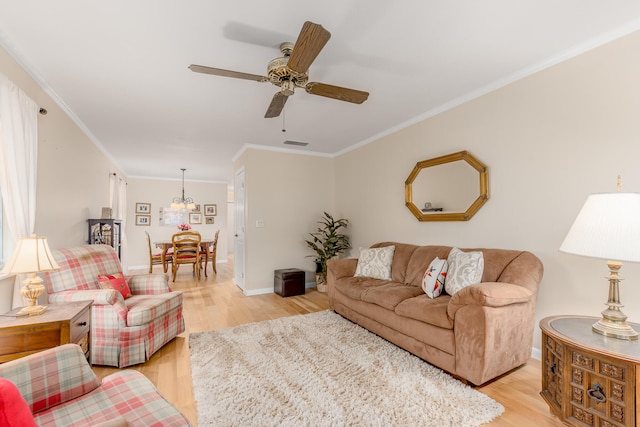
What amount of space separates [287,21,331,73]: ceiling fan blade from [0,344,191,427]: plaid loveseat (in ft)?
5.95

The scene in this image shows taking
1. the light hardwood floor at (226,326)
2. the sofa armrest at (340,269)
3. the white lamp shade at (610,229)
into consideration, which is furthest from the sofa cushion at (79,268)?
the white lamp shade at (610,229)

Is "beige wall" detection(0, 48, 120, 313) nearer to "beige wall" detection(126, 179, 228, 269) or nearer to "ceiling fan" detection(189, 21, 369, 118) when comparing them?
"ceiling fan" detection(189, 21, 369, 118)

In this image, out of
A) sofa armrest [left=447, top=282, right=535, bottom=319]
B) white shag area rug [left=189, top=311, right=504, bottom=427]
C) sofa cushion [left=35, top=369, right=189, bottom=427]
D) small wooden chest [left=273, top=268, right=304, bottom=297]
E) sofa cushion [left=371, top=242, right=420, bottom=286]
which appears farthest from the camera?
small wooden chest [left=273, top=268, right=304, bottom=297]

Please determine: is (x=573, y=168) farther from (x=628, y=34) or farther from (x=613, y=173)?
(x=628, y=34)

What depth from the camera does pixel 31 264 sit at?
5.90 ft

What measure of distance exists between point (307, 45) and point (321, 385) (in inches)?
86.7

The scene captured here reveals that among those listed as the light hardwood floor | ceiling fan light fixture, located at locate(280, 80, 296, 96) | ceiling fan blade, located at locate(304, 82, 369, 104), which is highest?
ceiling fan blade, located at locate(304, 82, 369, 104)

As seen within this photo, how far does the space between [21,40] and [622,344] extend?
4183 millimetres

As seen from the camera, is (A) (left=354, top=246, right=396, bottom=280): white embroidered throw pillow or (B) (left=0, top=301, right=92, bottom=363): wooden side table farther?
(A) (left=354, top=246, right=396, bottom=280): white embroidered throw pillow

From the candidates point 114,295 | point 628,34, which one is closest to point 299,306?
point 114,295

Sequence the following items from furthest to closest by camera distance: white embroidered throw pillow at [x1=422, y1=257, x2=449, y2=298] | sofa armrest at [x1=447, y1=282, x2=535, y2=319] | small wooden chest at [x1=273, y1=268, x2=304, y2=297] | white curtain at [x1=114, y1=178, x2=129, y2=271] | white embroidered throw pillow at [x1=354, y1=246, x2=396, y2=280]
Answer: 1. white curtain at [x1=114, y1=178, x2=129, y2=271]
2. small wooden chest at [x1=273, y1=268, x2=304, y2=297]
3. white embroidered throw pillow at [x1=354, y1=246, x2=396, y2=280]
4. white embroidered throw pillow at [x1=422, y1=257, x2=449, y2=298]
5. sofa armrest at [x1=447, y1=282, x2=535, y2=319]

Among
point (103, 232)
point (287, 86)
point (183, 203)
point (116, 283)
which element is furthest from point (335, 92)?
point (183, 203)

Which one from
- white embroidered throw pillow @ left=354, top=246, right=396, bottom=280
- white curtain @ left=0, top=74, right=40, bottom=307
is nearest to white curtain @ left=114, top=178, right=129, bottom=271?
white curtain @ left=0, top=74, right=40, bottom=307

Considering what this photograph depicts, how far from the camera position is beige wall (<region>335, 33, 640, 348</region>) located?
2.05 metres
